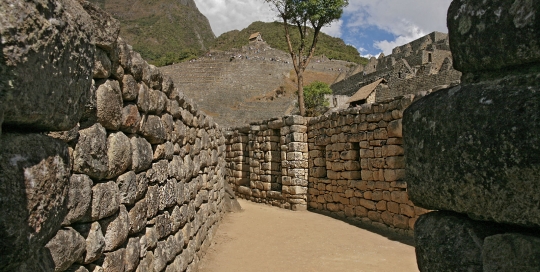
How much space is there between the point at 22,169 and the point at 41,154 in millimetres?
131

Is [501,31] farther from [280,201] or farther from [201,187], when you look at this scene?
[280,201]

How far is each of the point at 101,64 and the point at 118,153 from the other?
0.61 metres

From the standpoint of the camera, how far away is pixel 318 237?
7.73 m

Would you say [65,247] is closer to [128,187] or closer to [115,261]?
[115,261]

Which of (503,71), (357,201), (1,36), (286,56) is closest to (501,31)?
(503,71)

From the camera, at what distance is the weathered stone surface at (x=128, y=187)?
279 cm

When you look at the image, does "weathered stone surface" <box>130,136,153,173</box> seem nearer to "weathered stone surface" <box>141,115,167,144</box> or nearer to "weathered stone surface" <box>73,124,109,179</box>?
"weathered stone surface" <box>141,115,167,144</box>

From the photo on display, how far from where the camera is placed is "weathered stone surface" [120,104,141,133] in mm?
2893

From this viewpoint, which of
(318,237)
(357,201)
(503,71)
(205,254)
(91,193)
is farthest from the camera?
(357,201)

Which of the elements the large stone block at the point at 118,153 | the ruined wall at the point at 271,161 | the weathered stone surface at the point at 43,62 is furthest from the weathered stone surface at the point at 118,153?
the ruined wall at the point at 271,161

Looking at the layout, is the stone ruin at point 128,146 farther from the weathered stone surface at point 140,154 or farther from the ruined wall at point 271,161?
the ruined wall at point 271,161

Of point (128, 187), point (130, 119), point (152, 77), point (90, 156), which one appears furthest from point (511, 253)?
point (152, 77)

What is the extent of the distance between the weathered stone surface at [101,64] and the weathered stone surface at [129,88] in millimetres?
324

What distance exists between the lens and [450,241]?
159 centimetres
